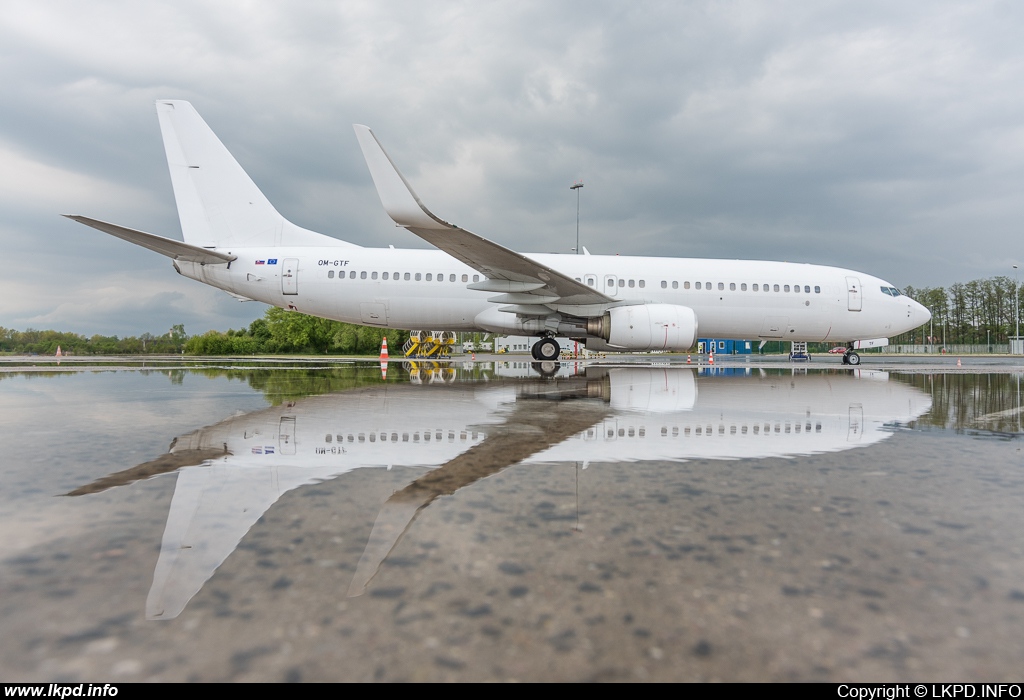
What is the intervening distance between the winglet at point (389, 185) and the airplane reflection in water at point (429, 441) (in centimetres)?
357

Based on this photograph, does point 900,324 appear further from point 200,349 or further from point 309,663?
point 200,349

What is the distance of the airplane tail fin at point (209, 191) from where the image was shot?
13.5 meters

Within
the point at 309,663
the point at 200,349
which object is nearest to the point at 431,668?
the point at 309,663

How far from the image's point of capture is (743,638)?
130 centimetres

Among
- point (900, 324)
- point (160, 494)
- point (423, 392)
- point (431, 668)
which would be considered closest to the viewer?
point (431, 668)

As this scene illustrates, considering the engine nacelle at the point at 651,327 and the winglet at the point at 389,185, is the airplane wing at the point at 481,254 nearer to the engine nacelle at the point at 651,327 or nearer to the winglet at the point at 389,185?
the winglet at the point at 389,185

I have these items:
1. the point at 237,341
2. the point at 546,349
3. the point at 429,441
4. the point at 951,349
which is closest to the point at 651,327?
the point at 546,349

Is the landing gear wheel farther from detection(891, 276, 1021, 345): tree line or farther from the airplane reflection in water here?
detection(891, 276, 1021, 345): tree line

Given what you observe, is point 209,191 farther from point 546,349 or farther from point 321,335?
point 321,335

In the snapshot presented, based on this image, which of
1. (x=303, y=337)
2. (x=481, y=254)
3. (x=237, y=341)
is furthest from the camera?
(x=303, y=337)

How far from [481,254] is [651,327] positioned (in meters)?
4.35

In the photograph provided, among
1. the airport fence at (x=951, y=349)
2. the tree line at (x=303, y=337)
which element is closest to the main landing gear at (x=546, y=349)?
the tree line at (x=303, y=337)

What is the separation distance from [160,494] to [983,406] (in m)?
8.81

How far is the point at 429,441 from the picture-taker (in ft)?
12.7
